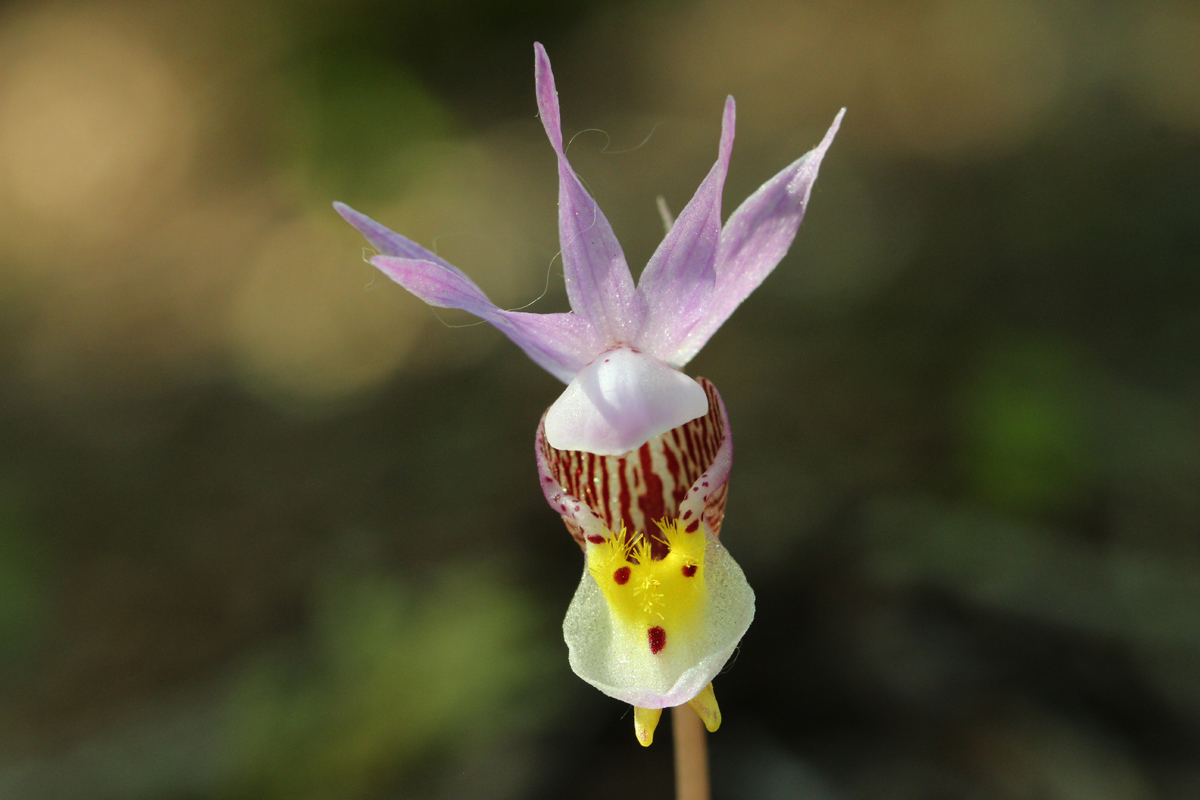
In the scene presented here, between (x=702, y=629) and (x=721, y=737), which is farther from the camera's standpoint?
(x=721, y=737)

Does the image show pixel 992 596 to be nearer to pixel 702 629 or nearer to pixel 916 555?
pixel 916 555

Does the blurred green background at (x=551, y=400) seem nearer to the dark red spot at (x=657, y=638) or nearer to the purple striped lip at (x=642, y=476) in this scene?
the purple striped lip at (x=642, y=476)

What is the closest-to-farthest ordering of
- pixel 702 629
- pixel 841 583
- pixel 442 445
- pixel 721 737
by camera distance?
pixel 702 629 < pixel 721 737 < pixel 841 583 < pixel 442 445

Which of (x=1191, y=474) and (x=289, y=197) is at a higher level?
(x=289, y=197)

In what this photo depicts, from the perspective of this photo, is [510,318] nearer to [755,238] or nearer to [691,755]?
[755,238]

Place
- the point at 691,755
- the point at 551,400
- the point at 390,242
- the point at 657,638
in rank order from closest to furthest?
the point at 657,638, the point at 390,242, the point at 691,755, the point at 551,400

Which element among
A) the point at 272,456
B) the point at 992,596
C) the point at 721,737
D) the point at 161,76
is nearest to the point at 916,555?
the point at 992,596

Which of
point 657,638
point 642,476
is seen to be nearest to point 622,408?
point 642,476

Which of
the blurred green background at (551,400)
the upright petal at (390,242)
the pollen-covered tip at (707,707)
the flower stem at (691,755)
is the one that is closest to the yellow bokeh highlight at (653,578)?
the pollen-covered tip at (707,707)
